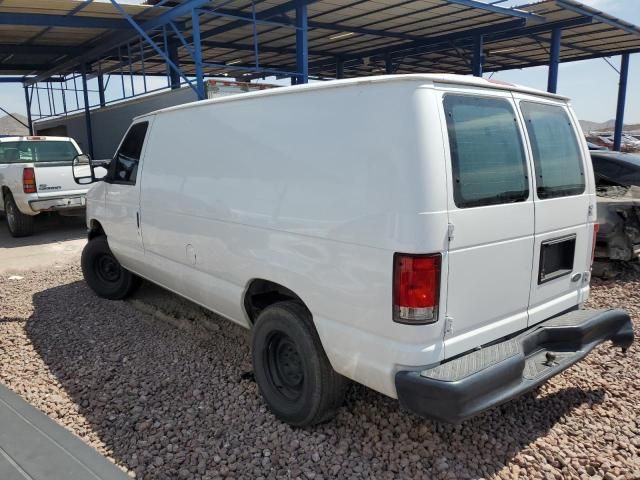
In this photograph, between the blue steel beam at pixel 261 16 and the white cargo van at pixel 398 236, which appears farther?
the blue steel beam at pixel 261 16

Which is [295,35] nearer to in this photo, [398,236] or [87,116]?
[87,116]

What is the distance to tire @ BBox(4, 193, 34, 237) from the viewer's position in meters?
9.09

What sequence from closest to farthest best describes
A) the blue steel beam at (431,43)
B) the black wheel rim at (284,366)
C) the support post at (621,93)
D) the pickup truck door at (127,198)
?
the black wheel rim at (284,366), the pickup truck door at (127,198), the blue steel beam at (431,43), the support post at (621,93)

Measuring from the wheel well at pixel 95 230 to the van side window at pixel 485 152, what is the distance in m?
4.30

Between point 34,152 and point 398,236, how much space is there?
32.7ft

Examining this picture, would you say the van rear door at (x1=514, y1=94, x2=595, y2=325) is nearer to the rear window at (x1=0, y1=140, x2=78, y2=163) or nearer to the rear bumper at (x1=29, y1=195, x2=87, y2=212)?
the rear bumper at (x1=29, y1=195, x2=87, y2=212)

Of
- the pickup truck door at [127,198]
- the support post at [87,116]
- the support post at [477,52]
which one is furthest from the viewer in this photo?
the support post at [87,116]

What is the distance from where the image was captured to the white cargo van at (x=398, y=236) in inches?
92.9

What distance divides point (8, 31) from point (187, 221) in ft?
39.5

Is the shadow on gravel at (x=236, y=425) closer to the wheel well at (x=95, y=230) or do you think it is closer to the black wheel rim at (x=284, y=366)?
the black wheel rim at (x=284, y=366)

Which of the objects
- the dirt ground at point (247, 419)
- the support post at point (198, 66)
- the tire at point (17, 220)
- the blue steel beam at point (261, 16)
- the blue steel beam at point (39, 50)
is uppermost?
the blue steel beam at point (261, 16)

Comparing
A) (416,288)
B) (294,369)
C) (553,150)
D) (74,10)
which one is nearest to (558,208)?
(553,150)

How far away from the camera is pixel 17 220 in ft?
29.8


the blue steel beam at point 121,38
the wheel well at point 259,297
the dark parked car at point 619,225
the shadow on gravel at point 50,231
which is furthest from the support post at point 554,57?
the wheel well at point 259,297
